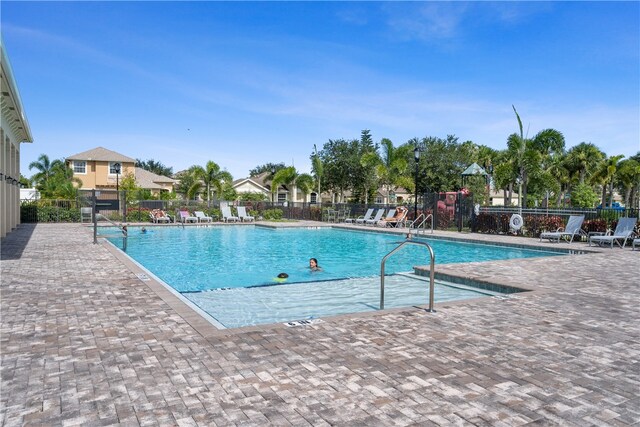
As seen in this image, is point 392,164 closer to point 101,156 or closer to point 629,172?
point 101,156

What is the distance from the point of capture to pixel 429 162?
1807 inches

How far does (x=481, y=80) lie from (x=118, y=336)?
1899 centimetres

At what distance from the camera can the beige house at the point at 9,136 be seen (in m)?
12.2

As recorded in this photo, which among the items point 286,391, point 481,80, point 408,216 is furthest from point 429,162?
point 286,391

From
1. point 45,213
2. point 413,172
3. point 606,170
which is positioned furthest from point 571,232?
point 606,170

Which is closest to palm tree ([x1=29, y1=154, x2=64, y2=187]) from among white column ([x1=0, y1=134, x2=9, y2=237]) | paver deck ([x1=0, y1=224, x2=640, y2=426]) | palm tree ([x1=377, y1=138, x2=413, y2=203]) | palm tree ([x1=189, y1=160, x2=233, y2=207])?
palm tree ([x1=189, y1=160, x2=233, y2=207])

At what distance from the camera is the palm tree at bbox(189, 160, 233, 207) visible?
40531 millimetres

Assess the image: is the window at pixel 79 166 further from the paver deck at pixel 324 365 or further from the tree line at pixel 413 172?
the paver deck at pixel 324 365

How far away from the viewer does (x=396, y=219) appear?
23.4 meters

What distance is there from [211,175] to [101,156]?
12.3 m

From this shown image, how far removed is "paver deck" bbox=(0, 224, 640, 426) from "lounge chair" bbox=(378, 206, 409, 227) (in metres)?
16.5

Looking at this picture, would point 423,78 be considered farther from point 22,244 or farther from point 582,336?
point 582,336

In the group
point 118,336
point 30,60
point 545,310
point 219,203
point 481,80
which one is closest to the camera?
point 118,336

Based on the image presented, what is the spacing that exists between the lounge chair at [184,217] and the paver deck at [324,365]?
1991 cm
